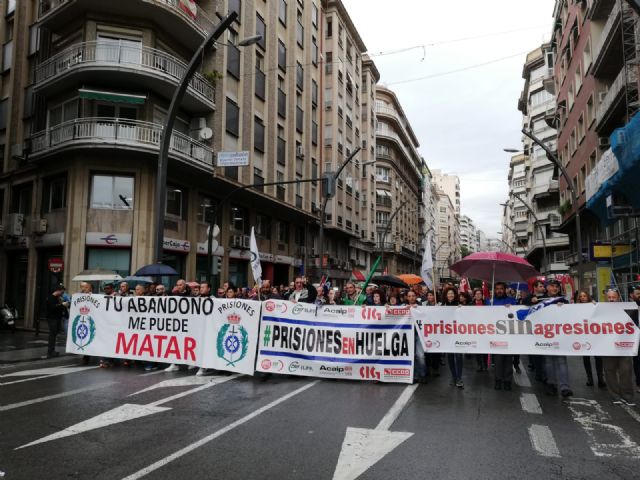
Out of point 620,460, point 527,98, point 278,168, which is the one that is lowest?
point 620,460

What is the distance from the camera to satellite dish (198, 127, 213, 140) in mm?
22406

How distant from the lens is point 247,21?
2658 centimetres

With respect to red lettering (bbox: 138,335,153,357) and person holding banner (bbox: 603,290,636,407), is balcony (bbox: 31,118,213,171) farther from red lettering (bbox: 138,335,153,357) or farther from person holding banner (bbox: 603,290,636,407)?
person holding banner (bbox: 603,290,636,407)

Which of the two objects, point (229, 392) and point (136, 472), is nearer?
point (136, 472)

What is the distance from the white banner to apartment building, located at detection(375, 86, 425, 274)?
45681 millimetres

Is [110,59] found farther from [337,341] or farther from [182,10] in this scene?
[337,341]

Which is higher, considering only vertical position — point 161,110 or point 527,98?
point 527,98

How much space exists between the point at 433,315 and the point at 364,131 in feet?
148

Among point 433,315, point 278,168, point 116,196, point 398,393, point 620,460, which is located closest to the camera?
point 620,460

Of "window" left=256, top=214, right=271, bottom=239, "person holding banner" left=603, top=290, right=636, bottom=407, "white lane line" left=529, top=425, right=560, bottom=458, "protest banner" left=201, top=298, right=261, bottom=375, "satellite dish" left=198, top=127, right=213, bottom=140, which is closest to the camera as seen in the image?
"white lane line" left=529, top=425, right=560, bottom=458

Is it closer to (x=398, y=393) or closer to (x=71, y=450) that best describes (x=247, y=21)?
(x=398, y=393)

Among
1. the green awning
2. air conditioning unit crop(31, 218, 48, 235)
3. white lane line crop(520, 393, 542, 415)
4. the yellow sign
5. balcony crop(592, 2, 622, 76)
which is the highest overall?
balcony crop(592, 2, 622, 76)

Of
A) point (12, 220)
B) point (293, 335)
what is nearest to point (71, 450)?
point (293, 335)

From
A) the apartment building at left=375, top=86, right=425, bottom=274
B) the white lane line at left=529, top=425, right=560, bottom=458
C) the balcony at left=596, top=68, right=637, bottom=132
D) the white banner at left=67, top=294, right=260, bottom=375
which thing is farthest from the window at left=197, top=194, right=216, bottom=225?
the apartment building at left=375, top=86, right=425, bottom=274
